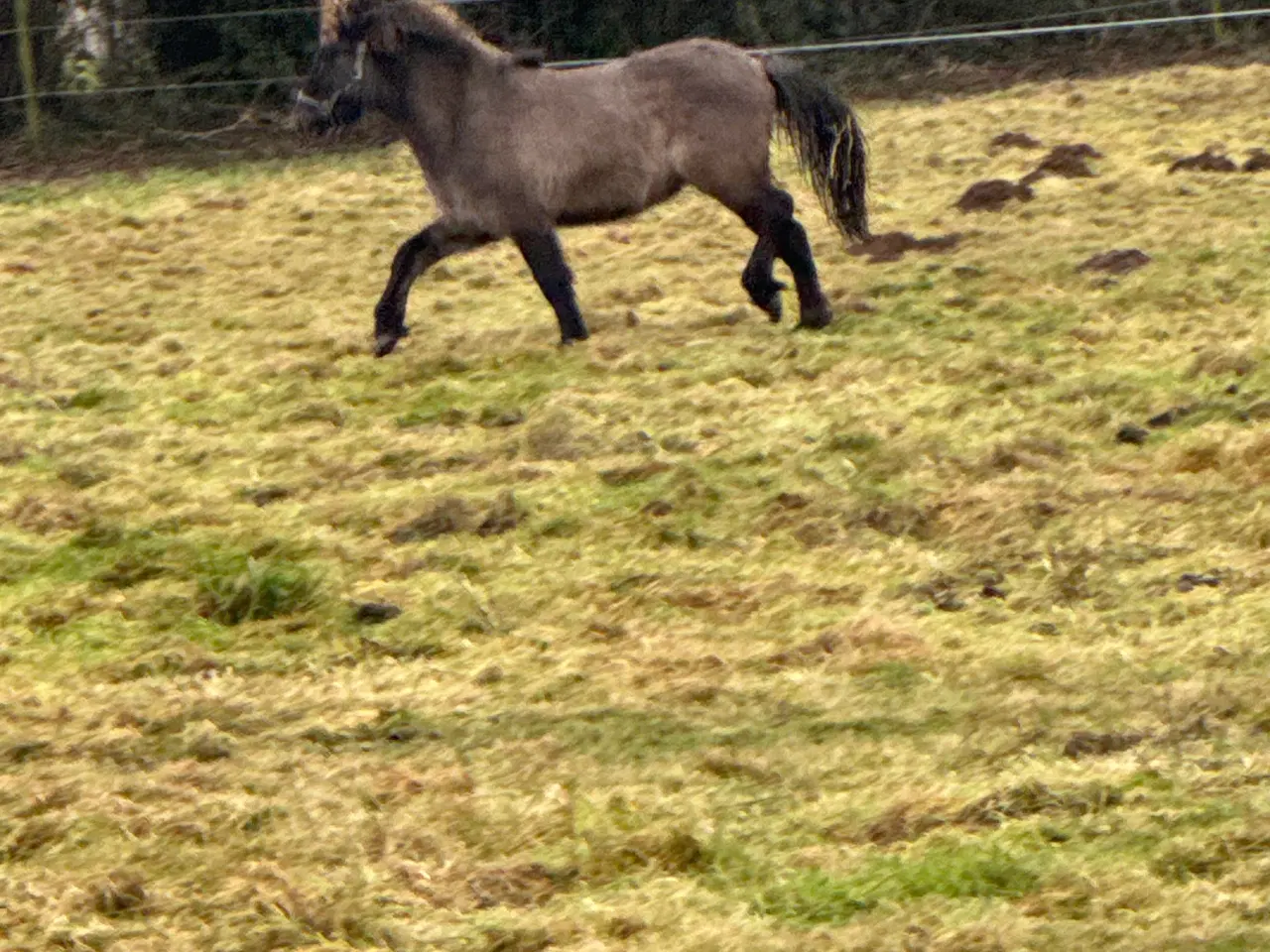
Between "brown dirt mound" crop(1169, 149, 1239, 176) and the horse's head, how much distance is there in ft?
14.3

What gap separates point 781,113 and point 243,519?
3.17m

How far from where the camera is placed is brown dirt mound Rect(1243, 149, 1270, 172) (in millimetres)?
11383

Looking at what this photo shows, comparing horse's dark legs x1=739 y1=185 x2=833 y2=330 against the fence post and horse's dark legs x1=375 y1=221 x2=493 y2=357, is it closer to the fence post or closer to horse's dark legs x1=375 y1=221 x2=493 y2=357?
horse's dark legs x1=375 y1=221 x2=493 y2=357

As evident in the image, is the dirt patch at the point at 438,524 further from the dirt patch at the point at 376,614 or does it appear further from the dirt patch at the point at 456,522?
the dirt patch at the point at 376,614

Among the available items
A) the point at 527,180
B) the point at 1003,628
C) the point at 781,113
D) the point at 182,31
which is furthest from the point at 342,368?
the point at 182,31

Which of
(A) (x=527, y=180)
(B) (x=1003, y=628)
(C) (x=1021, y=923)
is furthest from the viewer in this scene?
(A) (x=527, y=180)

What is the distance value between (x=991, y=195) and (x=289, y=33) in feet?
23.0

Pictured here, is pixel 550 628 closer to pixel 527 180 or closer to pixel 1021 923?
pixel 1021 923

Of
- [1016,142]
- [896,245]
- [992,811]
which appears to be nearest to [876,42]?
[1016,142]

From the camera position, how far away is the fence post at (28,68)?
52.2 feet

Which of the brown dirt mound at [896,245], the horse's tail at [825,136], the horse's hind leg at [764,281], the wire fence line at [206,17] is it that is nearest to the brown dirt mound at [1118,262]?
the brown dirt mound at [896,245]

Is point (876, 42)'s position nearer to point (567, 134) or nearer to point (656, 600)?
point (567, 134)

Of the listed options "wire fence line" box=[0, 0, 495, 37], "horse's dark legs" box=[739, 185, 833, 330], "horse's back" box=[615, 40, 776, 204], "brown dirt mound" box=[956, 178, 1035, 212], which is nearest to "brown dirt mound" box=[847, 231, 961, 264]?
"brown dirt mound" box=[956, 178, 1035, 212]

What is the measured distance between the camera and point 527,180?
9102 mm
